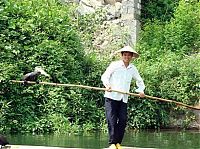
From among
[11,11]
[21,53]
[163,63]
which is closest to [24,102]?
[21,53]

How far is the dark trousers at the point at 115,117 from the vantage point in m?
7.26

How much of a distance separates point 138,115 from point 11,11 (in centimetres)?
462

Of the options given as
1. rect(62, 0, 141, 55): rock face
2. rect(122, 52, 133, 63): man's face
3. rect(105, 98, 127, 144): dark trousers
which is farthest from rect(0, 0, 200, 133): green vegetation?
rect(122, 52, 133, 63): man's face

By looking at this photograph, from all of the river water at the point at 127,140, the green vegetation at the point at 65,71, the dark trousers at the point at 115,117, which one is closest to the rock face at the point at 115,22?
the green vegetation at the point at 65,71

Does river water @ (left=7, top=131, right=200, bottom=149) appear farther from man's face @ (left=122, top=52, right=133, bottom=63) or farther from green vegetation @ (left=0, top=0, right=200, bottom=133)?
man's face @ (left=122, top=52, right=133, bottom=63)

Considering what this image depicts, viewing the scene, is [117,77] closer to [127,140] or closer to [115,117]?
[115,117]

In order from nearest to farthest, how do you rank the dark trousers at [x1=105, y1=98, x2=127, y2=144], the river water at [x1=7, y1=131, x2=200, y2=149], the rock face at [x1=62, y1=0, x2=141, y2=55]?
the dark trousers at [x1=105, y1=98, x2=127, y2=144], the river water at [x1=7, y1=131, x2=200, y2=149], the rock face at [x1=62, y1=0, x2=141, y2=55]

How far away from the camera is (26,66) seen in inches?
596

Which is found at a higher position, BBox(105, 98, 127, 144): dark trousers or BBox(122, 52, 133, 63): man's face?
BBox(122, 52, 133, 63): man's face

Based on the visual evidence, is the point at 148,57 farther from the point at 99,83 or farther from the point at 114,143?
the point at 114,143

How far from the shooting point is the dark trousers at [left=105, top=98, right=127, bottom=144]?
726 cm

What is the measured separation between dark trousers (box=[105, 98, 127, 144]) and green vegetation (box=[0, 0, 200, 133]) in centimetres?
691

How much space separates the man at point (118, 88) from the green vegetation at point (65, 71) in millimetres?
6923

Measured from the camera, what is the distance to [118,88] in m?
7.20
